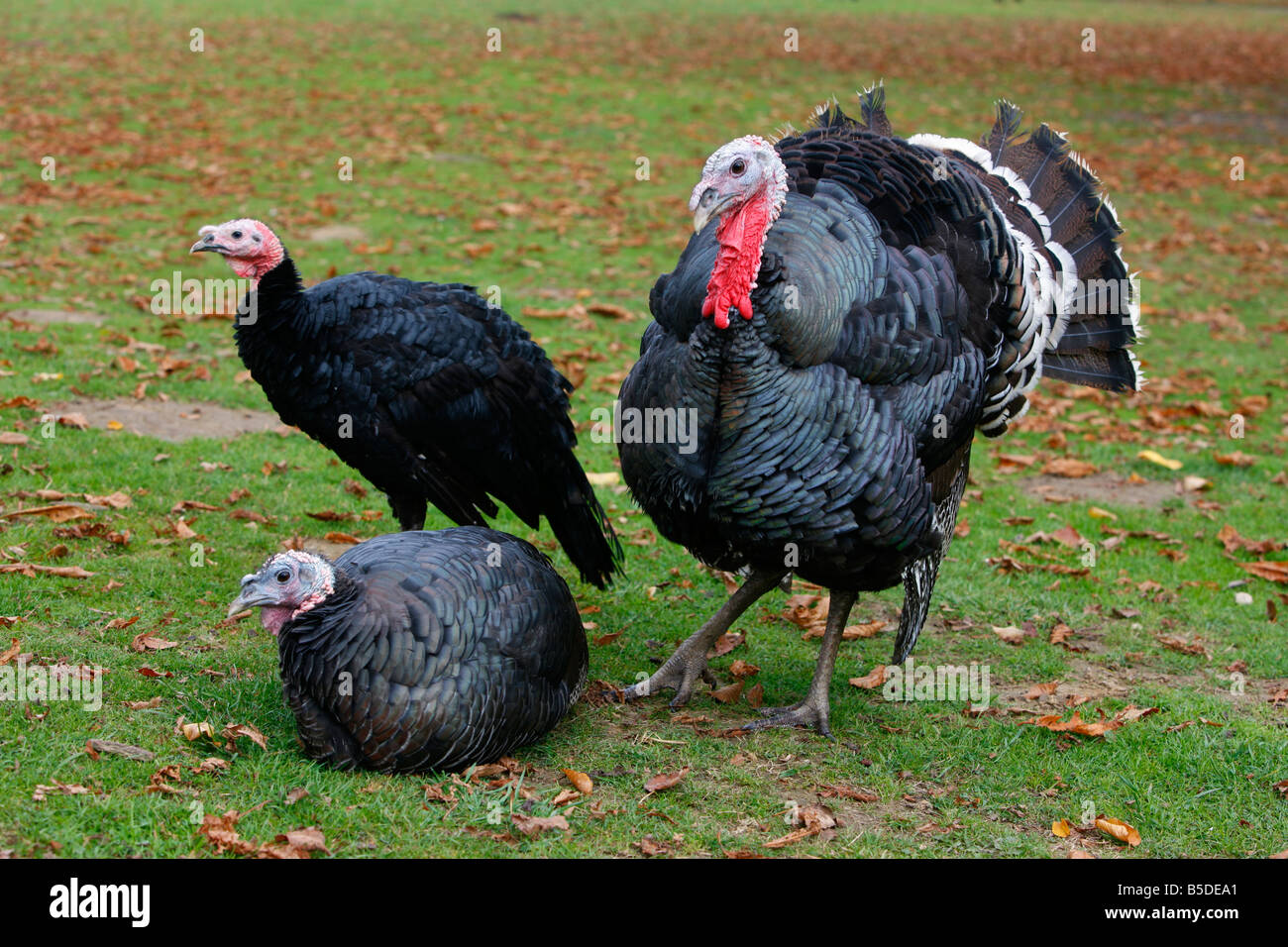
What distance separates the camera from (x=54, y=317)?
914 centimetres

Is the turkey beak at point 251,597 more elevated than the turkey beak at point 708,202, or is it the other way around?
the turkey beak at point 708,202

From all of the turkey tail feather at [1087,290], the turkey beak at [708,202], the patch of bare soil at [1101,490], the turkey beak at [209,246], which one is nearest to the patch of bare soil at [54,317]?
the turkey beak at [209,246]

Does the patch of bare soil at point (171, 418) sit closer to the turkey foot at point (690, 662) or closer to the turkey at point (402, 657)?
the turkey at point (402, 657)

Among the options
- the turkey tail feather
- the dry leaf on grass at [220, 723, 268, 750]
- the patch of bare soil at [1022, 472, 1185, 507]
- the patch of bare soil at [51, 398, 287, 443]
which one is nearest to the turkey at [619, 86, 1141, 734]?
the turkey tail feather

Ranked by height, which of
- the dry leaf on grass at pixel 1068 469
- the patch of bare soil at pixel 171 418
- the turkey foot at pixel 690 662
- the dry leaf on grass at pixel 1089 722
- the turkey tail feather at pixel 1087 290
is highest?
the turkey tail feather at pixel 1087 290

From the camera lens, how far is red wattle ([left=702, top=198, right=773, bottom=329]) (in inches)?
173

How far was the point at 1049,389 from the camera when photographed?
9836 millimetres

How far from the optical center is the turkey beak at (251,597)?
4.15 metres

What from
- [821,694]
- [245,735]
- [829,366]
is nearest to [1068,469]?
[821,694]

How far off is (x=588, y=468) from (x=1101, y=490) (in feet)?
11.3

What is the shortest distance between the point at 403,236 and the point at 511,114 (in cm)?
593

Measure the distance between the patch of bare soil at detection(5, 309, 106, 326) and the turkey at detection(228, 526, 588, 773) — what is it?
18.6ft

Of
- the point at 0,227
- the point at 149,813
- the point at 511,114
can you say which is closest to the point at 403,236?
the point at 0,227

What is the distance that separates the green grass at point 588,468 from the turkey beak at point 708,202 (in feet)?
6.90
